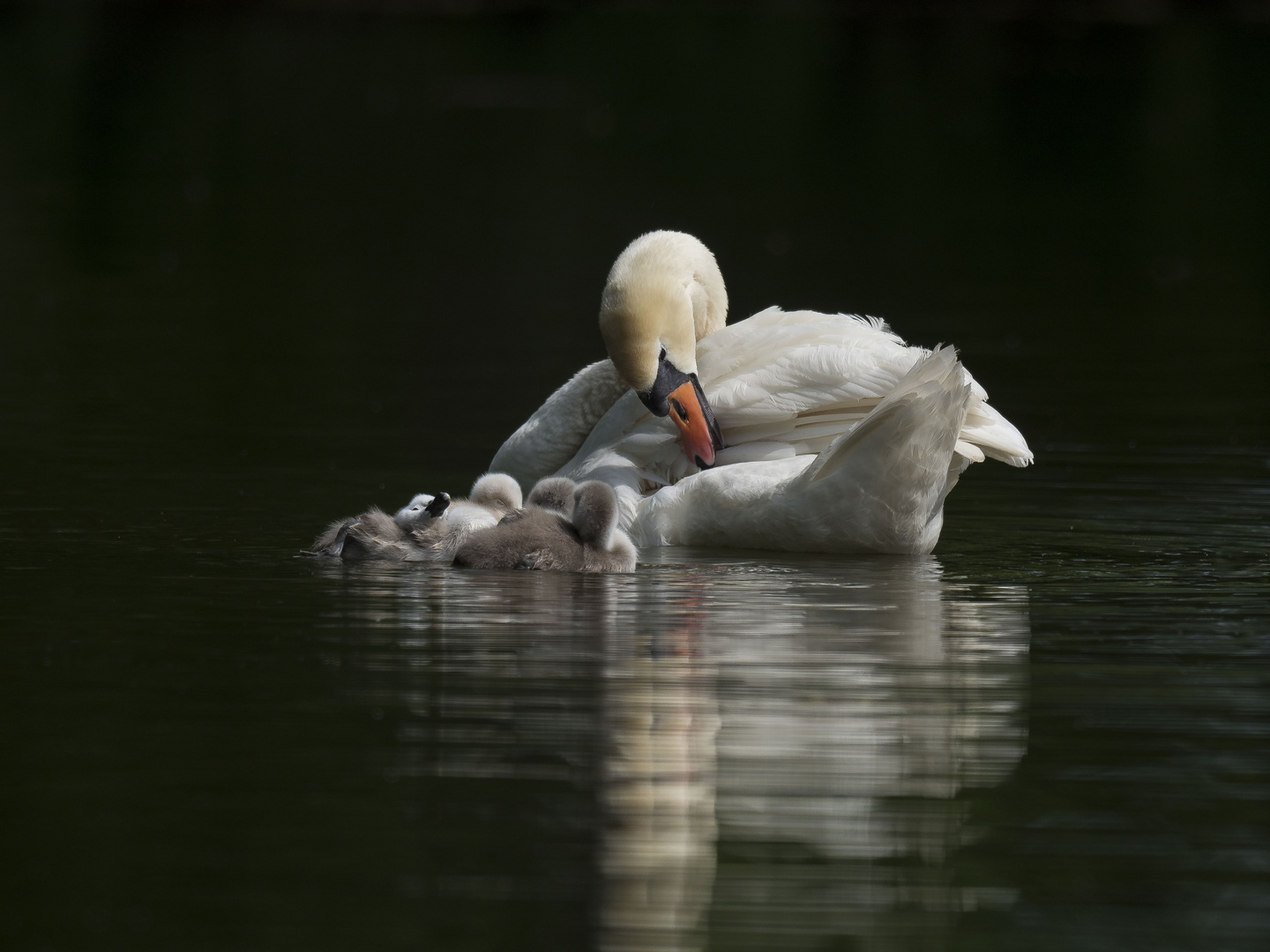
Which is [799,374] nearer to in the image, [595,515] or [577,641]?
[595,515]

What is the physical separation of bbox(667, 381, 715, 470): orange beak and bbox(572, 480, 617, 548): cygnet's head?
2.59ft

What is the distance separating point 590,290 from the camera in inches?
778

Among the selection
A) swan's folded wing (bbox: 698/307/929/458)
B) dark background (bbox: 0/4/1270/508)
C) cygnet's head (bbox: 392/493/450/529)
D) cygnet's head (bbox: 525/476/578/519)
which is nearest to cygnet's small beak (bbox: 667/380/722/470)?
swan's folded wing (bbox: 698/307/929/458)

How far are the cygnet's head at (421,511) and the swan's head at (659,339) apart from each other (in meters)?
1.19

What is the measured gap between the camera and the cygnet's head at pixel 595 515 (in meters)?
8.11

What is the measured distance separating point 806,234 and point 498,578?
54.0 ft

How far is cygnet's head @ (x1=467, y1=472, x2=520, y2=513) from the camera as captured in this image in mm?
8555

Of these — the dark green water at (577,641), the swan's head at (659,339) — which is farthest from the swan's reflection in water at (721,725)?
the swan's head at (659,339)

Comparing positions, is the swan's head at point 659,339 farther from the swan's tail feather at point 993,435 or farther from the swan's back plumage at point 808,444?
the swan's tail feather at point 993,435

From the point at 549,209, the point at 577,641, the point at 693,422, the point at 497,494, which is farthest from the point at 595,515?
the point at 549,209

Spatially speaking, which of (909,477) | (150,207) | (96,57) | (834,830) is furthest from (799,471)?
(96,57)

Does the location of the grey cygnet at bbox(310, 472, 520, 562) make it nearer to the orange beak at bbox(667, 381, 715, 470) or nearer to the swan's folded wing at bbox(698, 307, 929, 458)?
the orange beak at bbox(667, 381, 715, 470)

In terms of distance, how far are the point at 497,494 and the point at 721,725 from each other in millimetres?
2949

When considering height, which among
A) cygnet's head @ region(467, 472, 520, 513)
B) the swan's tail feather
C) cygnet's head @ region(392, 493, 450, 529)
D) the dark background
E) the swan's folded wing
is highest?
the dark background
